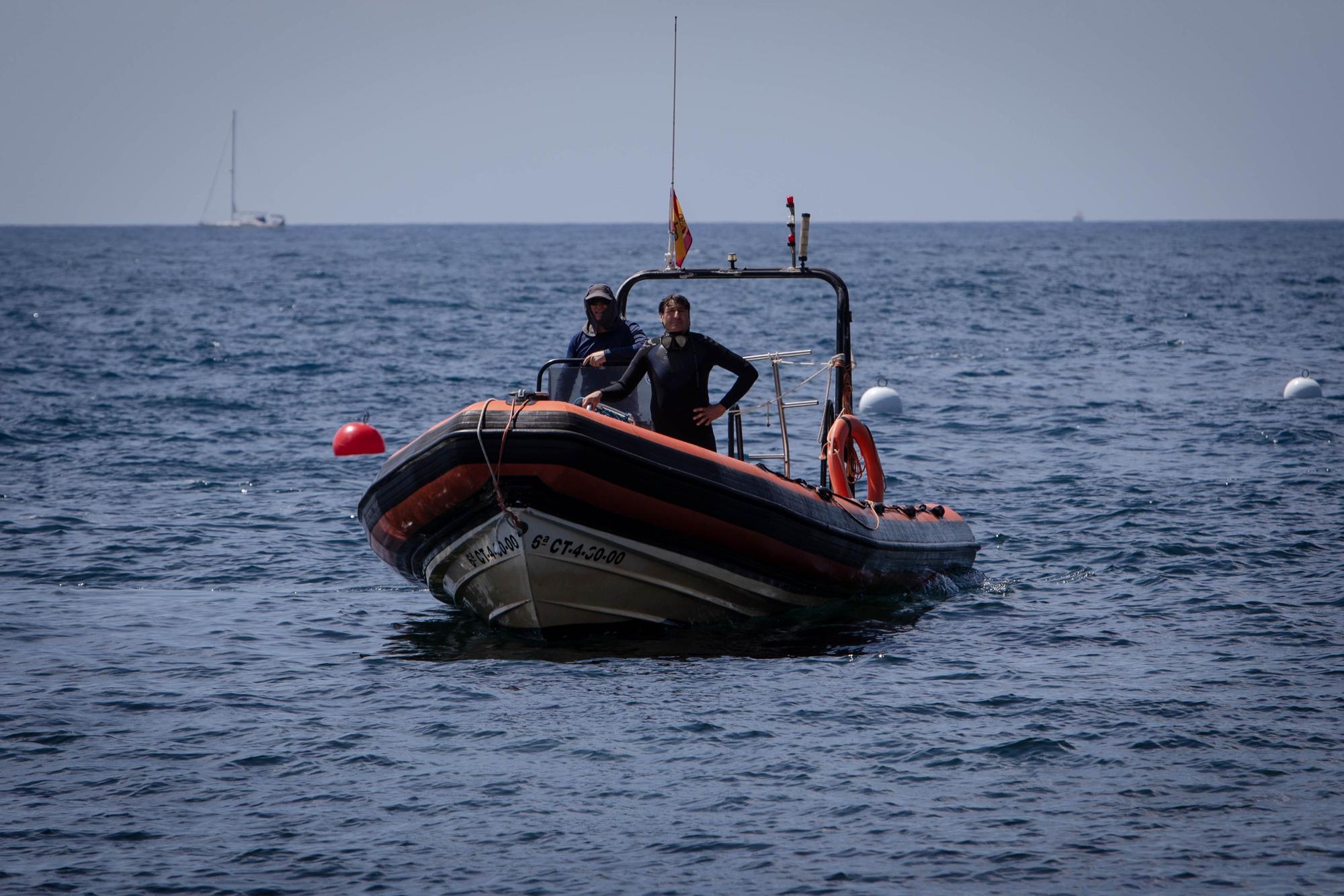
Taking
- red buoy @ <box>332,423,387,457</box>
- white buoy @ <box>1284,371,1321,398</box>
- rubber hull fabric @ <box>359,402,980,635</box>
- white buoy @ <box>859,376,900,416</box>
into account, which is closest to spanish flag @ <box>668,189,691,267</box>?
rubber hull fabric @ <box>359,402,980,635</box>

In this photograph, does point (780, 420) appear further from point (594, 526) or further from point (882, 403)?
point (882, 403)

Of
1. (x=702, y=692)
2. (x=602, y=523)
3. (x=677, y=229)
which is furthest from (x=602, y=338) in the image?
(x=702, y=692)

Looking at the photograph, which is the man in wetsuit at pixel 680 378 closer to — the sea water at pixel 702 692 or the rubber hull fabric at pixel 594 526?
the rubber hull fabric at pixel 594 526

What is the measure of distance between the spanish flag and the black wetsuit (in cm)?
126

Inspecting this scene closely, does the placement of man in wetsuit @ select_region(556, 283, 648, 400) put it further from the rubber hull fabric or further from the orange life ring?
the orange life ring

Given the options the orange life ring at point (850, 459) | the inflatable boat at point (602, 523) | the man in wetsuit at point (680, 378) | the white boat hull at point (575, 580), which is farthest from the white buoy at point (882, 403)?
the man in wetsuit at point (680, 378)

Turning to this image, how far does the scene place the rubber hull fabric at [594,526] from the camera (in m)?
7.87

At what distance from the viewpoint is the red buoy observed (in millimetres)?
16172

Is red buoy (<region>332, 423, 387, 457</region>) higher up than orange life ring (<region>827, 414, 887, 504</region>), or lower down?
lower down

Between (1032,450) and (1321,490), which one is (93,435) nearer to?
(1032,450)

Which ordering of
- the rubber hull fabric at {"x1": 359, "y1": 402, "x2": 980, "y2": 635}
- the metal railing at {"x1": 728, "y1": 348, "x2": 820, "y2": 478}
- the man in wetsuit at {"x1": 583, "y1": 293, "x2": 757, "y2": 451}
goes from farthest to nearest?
the metal railing at {"x1": 728, "y1": 348, "x2": 820, "y2": 478}
the man in wetsuit at {"x1": 583, "y1": 293, "x2": 757, "y2": 451}
the rubber hull fabric at {"x1": 359, "y1": 402, "x2": 980, "y2": 635}

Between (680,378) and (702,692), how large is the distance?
1.91 m

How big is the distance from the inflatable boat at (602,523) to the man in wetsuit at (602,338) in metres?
0.10

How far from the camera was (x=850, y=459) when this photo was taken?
32.8ft
